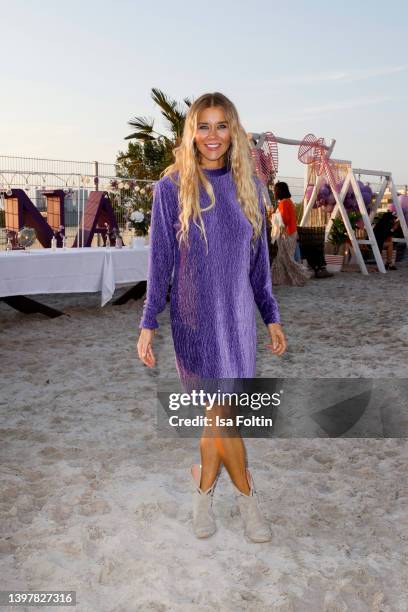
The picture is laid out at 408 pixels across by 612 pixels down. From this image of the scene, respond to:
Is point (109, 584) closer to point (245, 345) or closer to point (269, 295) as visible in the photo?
point (245, 345)

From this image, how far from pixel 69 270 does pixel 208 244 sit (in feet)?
17.1

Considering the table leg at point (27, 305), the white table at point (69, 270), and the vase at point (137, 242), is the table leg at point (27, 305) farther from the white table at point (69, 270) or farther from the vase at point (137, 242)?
the vase at point (137, 242)

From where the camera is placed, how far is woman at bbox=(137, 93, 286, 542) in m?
2.18

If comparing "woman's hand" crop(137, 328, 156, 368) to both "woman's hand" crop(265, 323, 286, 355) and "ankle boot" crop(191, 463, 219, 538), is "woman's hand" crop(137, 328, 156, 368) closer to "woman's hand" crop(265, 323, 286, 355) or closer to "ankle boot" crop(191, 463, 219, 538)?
"woman's hand" crop(265, 323, 286, 355)

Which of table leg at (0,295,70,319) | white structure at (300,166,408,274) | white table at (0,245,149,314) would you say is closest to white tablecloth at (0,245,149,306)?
white table at (0,245,149,314)

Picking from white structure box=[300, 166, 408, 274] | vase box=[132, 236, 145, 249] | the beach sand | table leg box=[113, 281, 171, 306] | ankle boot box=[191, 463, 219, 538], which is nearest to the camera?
the beach sand

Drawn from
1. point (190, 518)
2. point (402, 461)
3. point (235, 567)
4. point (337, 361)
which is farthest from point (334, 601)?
point (337, 361)

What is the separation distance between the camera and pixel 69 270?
7.12m

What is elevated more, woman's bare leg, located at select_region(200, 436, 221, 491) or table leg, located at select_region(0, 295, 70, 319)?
woman's bare leg, located at select_region(200, 436, 221, 491)

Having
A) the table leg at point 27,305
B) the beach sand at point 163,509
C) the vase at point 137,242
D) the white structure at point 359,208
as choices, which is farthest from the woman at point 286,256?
the beach sand at point 163,509

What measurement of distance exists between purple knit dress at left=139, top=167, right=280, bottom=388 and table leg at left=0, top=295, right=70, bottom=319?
16.7ft

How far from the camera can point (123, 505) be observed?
2719mm

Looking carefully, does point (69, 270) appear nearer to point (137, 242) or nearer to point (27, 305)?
point (27, 305)

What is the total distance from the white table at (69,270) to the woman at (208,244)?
4.74 meters
